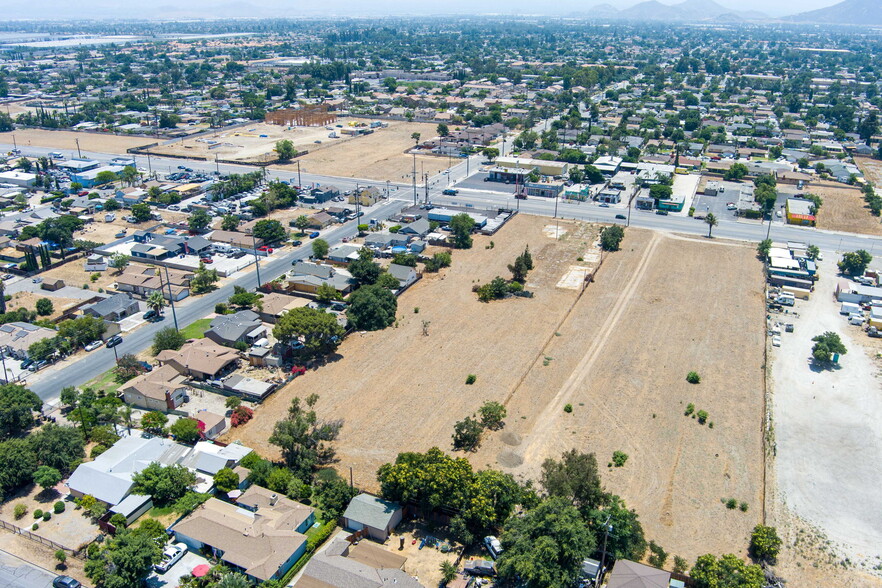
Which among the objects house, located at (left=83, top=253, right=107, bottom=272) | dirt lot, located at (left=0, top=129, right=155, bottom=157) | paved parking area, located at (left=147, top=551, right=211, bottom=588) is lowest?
paved parking area, located at (left=147, top=551, right=211, bottom=588)

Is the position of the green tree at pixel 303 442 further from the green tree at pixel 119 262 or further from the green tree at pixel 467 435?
the green tree at pixel 119 262

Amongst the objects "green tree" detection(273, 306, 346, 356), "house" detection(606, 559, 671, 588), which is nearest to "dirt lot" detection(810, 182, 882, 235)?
"green tree" detection(273, 306, 346, 356)

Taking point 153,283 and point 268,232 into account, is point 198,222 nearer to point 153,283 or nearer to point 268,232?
point 268,232

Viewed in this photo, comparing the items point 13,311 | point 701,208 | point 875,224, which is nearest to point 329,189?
point 13,311

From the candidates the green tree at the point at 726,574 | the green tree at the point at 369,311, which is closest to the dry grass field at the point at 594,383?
the green tree at the point at 369,311

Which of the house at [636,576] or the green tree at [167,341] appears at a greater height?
the green tree at [167,341]

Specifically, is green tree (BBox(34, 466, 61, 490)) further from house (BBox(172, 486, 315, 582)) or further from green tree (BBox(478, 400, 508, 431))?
green tree (BBox(478, 400, 508, 431))

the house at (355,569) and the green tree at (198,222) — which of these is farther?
the green tree at (198,222)
